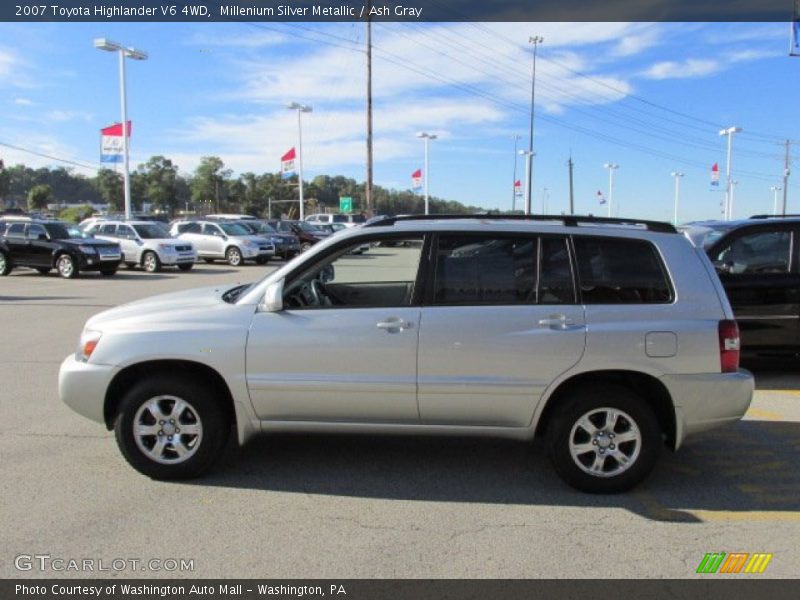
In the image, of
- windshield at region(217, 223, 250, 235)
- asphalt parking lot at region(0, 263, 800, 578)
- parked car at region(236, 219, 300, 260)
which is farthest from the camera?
parked car at region(236, 219, 300, 260)

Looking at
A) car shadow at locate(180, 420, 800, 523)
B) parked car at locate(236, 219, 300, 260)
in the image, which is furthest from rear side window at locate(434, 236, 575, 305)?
parked car at locate(236, 219, 300, 260)

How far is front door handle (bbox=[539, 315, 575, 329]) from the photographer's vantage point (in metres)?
4.07

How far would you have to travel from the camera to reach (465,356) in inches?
160

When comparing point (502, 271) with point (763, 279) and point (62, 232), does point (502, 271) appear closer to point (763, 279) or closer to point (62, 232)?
point (763, 279)

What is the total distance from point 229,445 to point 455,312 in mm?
2218

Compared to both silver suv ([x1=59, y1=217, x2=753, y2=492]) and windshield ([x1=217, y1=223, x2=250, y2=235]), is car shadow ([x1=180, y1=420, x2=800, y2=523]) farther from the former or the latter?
windshield ([x1=217, y1=223, x2=250, y2=235])

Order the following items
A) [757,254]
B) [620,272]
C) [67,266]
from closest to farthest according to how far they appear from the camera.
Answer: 1. [620,272]
2. [757,254]
3. [67,266]

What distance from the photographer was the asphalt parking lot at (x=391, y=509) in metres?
3.37

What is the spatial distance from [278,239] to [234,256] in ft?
11.7

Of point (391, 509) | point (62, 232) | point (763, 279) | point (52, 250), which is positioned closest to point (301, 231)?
point (62, 232)

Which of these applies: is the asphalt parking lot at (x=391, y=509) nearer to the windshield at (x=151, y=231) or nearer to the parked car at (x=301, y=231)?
the windshield at (x=151, y=231)

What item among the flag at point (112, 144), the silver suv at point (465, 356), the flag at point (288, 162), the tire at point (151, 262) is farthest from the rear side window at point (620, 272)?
the flag at point (288, 162)

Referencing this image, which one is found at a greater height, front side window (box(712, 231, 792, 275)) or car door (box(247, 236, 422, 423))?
front side window (box(712, 231, 792, 275))

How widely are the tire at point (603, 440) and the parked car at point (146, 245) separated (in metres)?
20.0
